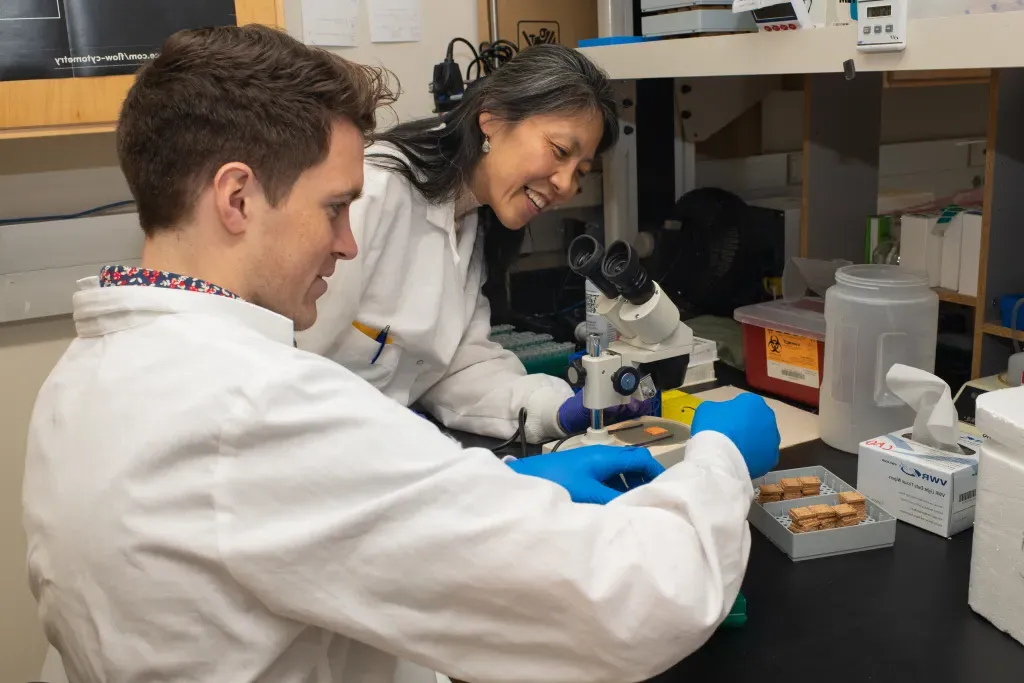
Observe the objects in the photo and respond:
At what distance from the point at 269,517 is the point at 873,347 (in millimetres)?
1239

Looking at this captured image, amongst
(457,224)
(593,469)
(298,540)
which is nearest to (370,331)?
(457,224)

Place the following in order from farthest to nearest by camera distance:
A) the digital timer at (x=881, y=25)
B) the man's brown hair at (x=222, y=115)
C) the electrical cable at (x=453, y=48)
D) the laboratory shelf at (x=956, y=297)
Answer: the electrical cable at (x=453, y=48) < the laboratory shelf at (x=956, y=297) < the digital timer at (x=881, y=25) < the man's brown hair at (x=222, y=115)

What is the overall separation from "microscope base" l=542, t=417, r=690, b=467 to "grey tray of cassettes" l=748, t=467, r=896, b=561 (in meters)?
0.21

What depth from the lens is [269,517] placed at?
0.76m

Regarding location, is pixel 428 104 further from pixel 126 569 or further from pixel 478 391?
pixel 126 569

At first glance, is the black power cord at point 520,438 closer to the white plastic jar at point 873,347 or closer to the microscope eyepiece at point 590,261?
the microscope eyepiece at point 590,261

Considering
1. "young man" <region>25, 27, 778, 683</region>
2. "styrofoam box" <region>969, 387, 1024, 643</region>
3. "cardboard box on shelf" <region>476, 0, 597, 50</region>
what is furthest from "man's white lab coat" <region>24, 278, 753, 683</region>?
"cardboard box on shelf" <region>476, 0, 597, 50</region>

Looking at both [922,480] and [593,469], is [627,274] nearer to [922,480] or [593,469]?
[593,469]

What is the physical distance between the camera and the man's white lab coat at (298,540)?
761 mm

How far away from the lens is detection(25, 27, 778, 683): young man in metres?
0.76

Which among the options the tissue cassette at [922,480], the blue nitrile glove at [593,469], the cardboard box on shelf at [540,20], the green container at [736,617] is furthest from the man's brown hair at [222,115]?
the cardboard box on shelf at [540,20]

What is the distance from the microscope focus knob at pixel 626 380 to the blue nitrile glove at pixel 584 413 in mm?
169

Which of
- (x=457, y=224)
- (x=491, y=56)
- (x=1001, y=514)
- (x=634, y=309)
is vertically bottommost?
(x=1001, y=514)

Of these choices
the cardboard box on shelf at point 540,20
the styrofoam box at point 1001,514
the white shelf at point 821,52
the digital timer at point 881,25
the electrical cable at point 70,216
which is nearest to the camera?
the styrofoam box at point 1001,514
